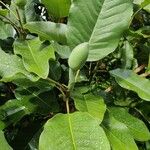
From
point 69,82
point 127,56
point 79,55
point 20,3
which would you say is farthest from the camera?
point 127,56

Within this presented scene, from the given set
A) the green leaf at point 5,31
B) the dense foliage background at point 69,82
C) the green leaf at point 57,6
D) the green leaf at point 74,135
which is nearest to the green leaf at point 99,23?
the dense foliage background at point 69,82

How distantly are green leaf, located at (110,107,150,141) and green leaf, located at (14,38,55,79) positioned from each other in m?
0.28

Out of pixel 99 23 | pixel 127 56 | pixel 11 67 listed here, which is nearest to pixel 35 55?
pixel 11 67

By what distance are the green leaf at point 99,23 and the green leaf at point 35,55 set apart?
3.1 inches

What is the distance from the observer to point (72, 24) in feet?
3.97

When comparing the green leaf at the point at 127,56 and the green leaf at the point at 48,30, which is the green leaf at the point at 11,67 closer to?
the green leaf at the point at 48,30

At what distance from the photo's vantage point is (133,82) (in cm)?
130

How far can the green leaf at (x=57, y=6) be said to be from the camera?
4.23 ft

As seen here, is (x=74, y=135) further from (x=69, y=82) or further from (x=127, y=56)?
(x=127, y=56)

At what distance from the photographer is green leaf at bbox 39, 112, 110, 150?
3.24 feet

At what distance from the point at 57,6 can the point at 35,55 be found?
0.18 metres

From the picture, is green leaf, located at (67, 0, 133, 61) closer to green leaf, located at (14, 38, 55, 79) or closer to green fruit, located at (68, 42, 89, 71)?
green leaf, located at (14, 38, 55, 79)

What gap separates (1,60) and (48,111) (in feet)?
0.69

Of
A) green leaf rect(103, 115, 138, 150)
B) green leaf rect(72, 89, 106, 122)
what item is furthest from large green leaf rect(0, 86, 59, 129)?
green leaf rect(103, 115, 138, 150)
